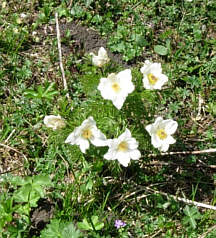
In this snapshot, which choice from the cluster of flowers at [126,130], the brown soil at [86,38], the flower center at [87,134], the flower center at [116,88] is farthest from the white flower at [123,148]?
the brown soil at [86,38]

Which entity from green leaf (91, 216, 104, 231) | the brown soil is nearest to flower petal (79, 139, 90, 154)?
green leaf (91, 216, 104, 231)

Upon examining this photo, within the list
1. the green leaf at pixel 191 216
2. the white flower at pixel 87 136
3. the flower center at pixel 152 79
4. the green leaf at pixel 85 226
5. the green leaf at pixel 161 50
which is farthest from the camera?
the green leaf at pixel 161 50

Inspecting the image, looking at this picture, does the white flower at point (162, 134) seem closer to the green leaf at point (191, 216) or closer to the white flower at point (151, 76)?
the white flower at point (151, 76)

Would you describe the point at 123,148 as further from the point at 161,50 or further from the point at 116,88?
the point at 161,50

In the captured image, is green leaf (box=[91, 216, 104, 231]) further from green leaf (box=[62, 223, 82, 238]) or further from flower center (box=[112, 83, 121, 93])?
flower center (box=[112, 83, 121, 93])

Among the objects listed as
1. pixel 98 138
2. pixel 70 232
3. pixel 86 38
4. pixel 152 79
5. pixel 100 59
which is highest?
pixel 86 38

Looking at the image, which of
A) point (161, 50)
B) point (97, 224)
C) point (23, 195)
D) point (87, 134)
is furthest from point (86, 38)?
point (97, 224)
